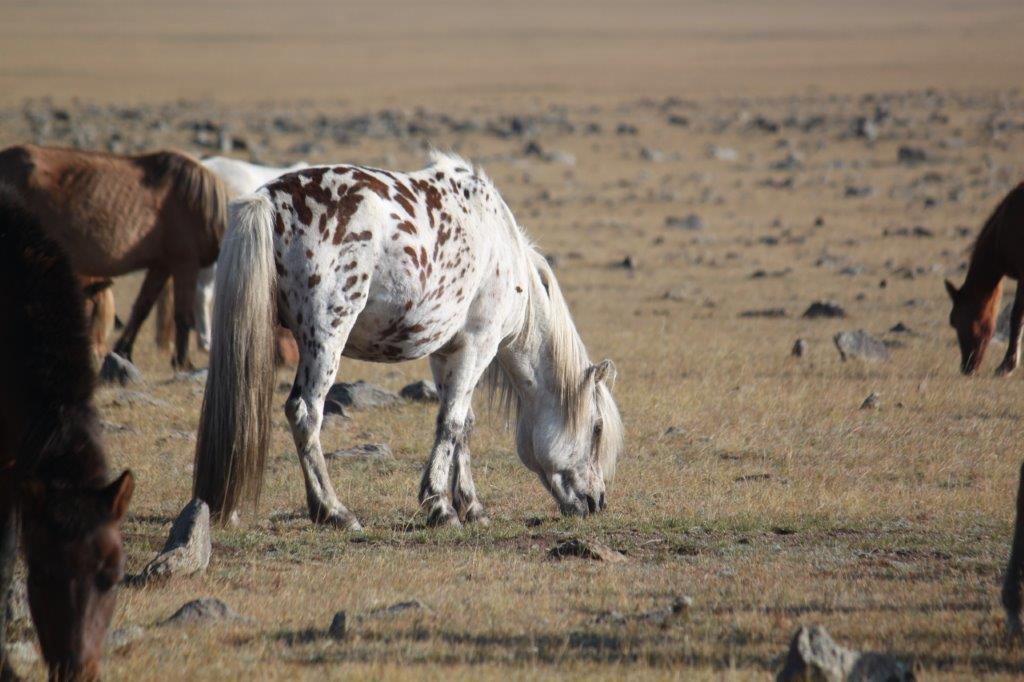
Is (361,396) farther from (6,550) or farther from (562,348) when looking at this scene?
(6,550)

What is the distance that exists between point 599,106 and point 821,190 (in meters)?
21.9

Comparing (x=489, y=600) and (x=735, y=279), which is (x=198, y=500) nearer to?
(x=489, y=600)

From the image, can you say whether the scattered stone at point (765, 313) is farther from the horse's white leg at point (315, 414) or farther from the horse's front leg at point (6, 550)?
the horse's front leg at point (6, 550)

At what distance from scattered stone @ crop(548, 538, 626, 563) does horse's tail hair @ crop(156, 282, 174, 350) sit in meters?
6.64

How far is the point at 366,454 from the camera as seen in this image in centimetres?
850

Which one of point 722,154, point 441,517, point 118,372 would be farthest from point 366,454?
point 722,154

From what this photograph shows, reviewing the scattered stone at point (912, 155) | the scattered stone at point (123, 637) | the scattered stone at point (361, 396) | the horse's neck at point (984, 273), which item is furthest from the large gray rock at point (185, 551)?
the scattered stone at point (912, 155)

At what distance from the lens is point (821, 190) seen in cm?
2627

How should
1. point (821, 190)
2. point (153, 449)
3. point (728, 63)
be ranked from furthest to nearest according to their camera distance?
1. point (728, 63)
2. point (821, 190)
3. point (153, 449)

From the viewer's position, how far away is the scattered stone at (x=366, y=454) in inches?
331

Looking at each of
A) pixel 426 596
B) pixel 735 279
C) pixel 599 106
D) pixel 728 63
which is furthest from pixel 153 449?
pixel 728 63

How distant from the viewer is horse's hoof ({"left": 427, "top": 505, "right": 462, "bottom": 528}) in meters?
6.94

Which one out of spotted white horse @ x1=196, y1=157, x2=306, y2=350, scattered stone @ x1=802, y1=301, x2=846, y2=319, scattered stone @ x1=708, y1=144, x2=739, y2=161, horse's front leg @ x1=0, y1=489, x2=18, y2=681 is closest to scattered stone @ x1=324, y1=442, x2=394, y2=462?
Result: spotted white horse @ x1=196, y1=157, x2=306, y2=350

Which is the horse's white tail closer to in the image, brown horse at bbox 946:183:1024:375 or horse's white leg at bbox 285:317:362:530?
horse's white leg at bbox 285:317:362:530
